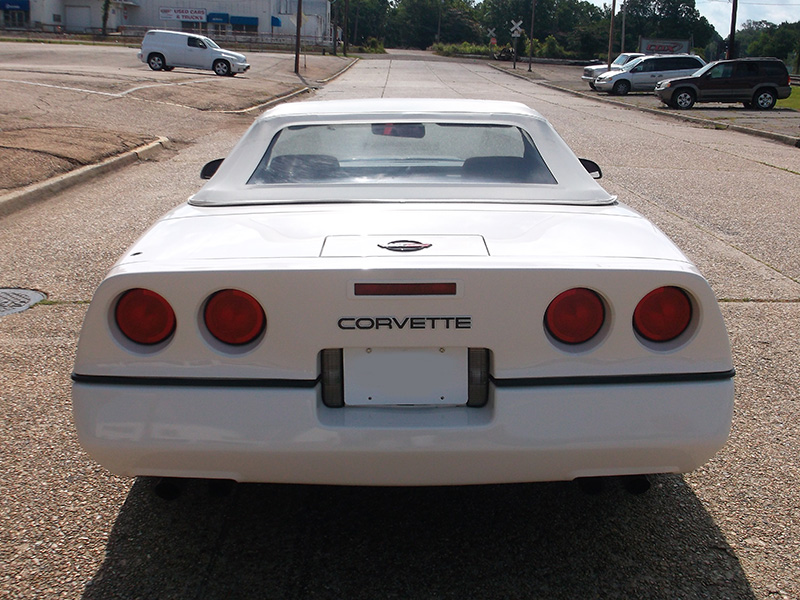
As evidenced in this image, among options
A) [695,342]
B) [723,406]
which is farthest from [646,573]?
[695,342]

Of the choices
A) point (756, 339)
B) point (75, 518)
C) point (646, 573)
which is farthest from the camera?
point (756, 339)

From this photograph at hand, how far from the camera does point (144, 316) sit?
2305mm

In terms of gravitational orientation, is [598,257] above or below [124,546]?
above

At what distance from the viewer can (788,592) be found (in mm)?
2406

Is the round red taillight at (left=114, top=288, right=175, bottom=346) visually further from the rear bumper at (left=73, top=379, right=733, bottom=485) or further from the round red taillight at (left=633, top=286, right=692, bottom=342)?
the round red taillight at (left=633, top=286, right=692, bottom=342)

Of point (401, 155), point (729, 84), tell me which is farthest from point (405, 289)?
point (729, 84)

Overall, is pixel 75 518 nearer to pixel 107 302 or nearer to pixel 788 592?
pixel 107 302

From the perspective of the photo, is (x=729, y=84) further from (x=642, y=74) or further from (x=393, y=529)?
(x=393, y=529)

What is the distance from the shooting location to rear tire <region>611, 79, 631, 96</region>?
117 feet

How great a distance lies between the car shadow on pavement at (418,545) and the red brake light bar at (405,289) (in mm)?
918

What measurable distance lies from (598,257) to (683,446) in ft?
2.02

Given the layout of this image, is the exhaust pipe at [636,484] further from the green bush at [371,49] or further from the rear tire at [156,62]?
the green bush at [371,49]

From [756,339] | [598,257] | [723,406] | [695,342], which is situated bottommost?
[756,339]

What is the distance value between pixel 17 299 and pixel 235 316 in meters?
3.72
